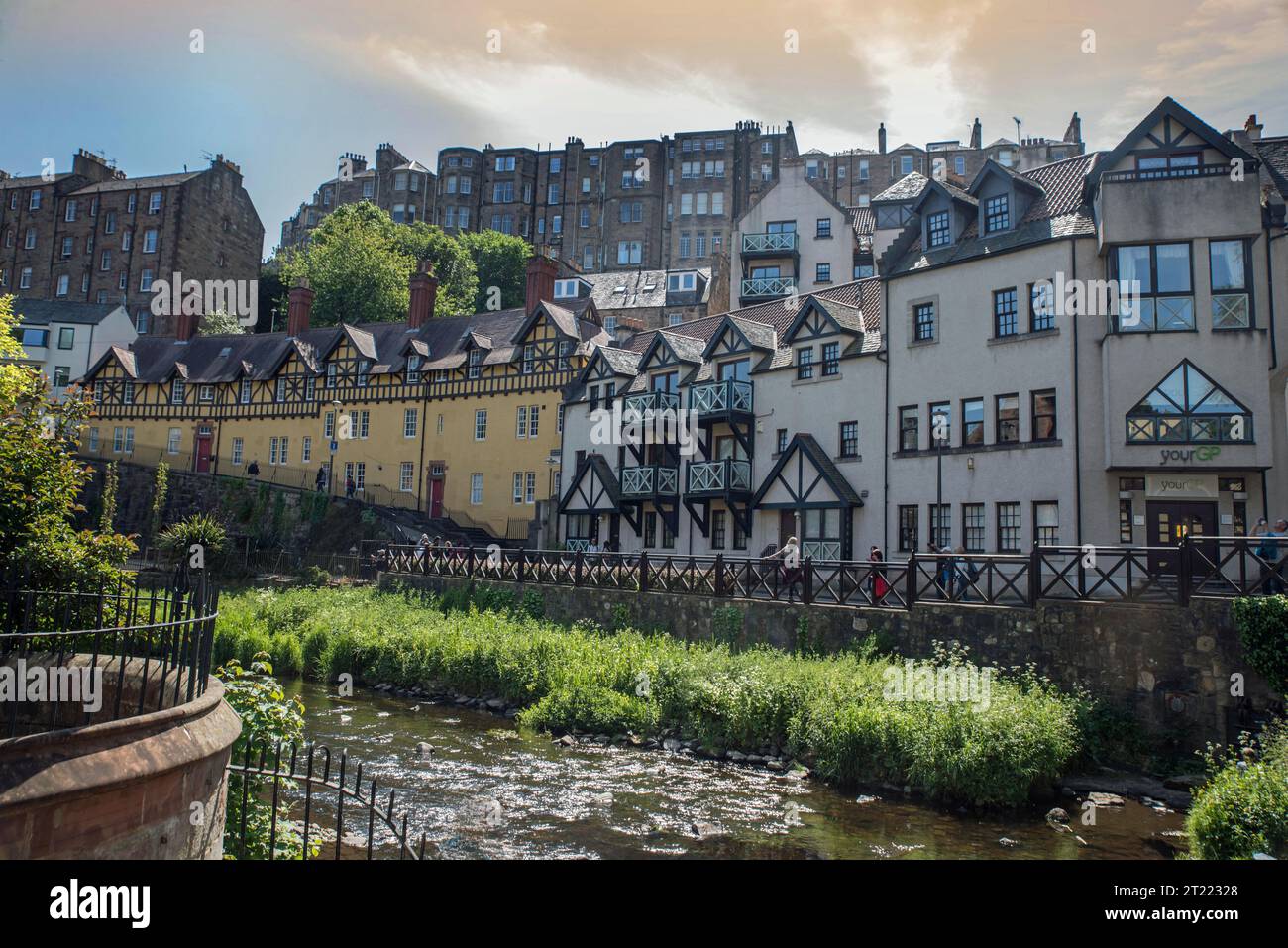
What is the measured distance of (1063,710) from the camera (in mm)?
15727

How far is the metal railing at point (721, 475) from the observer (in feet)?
99.5

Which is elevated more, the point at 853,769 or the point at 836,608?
the point at 836,608

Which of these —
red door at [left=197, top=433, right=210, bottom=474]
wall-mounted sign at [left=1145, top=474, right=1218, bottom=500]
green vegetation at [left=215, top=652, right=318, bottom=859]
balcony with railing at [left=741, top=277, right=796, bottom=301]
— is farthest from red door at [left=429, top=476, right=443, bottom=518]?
green vegetation at [left=215, top=652, right=318, bottom=859]

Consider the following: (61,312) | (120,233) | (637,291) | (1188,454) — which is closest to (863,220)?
(637,291)

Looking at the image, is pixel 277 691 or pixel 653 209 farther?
pixel 653 209

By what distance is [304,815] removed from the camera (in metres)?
10.7

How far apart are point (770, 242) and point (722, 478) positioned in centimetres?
1924

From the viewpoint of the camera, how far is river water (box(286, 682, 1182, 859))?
11875mm

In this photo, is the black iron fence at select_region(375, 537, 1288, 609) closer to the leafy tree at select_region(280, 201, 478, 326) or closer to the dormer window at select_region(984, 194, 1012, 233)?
the dormer window at select_region(984, 194, 1012, 233)

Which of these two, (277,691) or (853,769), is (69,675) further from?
(853,769)

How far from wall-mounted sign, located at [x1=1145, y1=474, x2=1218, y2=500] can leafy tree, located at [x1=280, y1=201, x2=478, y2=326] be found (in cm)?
4483
